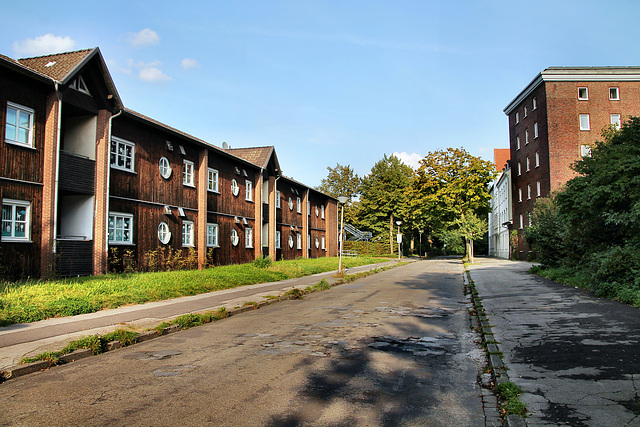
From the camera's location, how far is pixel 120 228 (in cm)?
1852

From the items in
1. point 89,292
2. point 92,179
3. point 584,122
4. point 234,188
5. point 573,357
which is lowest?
point 573,357

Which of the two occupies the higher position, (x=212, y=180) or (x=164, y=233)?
(x=212, y=180)

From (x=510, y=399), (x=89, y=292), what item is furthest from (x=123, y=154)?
(x=510, y=399)

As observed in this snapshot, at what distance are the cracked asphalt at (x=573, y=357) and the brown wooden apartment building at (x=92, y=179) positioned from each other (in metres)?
13.4

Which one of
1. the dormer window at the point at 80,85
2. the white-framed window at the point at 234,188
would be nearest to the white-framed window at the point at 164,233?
the dormer window at the point at 80,85

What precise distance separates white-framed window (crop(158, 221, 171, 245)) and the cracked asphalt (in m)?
14.8

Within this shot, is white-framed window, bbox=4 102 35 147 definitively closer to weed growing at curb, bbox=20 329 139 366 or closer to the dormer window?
the dormer window

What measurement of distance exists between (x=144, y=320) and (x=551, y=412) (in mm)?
7949

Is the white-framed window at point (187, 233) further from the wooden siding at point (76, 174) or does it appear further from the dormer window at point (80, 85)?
the dormer window at point (80, 85)

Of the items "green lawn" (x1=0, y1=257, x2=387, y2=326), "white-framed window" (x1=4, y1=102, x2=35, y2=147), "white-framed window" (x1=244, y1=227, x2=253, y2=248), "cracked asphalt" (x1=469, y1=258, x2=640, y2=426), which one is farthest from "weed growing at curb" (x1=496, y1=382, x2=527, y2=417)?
"white-framed window" (x1=244, y1=227, x2=253, y2=248)

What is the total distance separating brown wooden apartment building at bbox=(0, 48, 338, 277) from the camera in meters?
14.3

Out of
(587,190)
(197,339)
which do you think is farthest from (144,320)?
(587,190)

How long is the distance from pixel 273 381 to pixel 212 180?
21.5 meters

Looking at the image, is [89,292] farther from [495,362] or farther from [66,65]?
[495,362]
